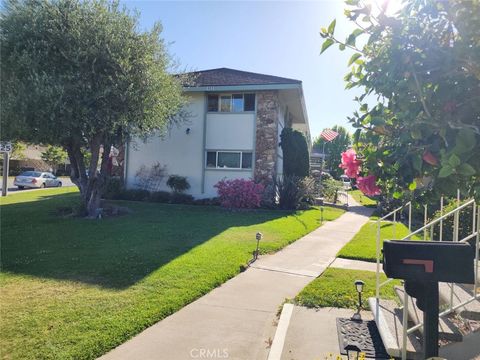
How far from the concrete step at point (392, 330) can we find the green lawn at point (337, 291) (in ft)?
1.84

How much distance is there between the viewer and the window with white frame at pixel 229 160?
53.4 feet

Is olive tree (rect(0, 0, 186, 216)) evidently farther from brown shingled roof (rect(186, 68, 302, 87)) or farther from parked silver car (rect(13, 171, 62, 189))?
parked silver car (rect(13, 171, 62, 189))

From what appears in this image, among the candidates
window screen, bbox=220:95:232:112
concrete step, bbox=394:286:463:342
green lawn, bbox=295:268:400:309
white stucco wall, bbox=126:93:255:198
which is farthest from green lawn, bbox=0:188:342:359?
window screen, bbox=220:95:232:112

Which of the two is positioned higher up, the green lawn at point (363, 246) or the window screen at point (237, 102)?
the window screen at point (237, 102)

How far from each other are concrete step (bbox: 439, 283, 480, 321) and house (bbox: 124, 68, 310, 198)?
39.5 feet

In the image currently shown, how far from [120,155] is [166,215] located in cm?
701

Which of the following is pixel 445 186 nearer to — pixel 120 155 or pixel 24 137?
pixel 24 137

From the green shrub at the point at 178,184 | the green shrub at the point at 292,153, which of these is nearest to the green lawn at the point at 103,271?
the green shrub at the point at 178,184

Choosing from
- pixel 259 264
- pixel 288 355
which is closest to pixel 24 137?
pixel 259 264

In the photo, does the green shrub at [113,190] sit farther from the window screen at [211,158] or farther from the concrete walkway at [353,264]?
the concrete walkway at [353,264]

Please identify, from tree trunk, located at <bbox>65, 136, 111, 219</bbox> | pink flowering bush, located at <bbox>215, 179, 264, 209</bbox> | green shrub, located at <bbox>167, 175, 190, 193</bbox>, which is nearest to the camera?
tree trunk, located at <bbox>65, 136, 111, 219</bbox>

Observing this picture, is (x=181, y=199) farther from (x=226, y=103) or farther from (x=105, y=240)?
(x=105, y=240)

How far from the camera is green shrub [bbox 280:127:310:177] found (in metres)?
17.9

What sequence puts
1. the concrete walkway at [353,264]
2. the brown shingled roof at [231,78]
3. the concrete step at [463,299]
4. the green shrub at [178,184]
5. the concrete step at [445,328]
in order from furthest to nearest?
the green shrub at [178,184] < the brown shingled roof at [231,78] < the concrete walkway at [353,264] < the concrete step at [463,299] < the concrete step at [445,328]
